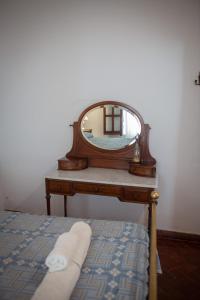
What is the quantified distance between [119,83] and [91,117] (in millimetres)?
451

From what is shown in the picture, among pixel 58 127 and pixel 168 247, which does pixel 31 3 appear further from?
pixel 168 247

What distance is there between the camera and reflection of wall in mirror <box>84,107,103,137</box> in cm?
248

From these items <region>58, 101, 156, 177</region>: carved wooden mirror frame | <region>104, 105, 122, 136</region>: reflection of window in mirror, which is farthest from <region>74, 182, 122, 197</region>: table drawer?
<region>104, 105, 122, 136</region>: reflection of window in mirror

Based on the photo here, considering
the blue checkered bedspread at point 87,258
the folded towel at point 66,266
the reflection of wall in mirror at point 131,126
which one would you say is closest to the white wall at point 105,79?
the reflection of wall in mirror at point 131,126

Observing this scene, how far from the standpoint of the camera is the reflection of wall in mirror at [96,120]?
8.15 ft

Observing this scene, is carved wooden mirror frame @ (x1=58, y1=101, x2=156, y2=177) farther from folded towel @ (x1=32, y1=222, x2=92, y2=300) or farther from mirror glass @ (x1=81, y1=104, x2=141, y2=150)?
folded towel @ (x1=32, y1=222, x2=92, y2=300)

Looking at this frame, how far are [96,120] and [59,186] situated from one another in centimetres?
79

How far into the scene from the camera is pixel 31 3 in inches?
100.0

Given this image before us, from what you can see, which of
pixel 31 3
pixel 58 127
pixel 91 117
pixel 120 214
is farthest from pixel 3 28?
pixel 120 214

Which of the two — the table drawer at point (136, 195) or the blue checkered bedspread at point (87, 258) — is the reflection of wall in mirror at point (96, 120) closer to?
the table drawer at point (136, 195)

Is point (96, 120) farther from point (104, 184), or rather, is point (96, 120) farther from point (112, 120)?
point (104, 184)

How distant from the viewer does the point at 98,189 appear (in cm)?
215

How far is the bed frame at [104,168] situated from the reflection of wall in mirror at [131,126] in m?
0.04

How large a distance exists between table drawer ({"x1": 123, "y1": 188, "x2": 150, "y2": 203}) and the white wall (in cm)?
54
